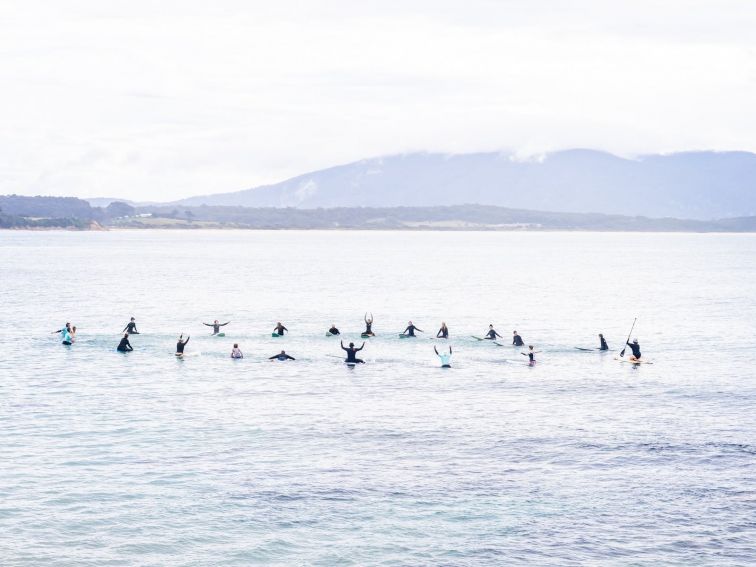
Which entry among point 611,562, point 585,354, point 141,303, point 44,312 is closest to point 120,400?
point 611,562

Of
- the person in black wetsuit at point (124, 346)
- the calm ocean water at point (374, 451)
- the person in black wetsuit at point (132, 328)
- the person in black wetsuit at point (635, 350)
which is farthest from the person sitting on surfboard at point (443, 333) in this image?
the person in black wetsuit at point (132, 328)

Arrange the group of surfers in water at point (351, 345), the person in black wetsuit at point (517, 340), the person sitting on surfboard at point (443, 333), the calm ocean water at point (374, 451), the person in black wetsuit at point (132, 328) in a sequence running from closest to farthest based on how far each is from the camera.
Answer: the calm ocean water at point (374, 451)
the group of surfers in water at point (351, 345)
the person in black wetsuit at point (517, 340)
the person in black wetsuit at point (132, 328)
the person sitting on surfboard at point (443, 333)

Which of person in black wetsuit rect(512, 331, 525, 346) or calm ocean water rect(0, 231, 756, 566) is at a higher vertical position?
person in black wetsuit rect(512, 331, 525, 346)

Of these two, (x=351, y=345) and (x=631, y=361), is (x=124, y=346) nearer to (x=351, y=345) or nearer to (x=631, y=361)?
(x=351, y=345)

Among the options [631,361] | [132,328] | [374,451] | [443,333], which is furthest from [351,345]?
[132,328]

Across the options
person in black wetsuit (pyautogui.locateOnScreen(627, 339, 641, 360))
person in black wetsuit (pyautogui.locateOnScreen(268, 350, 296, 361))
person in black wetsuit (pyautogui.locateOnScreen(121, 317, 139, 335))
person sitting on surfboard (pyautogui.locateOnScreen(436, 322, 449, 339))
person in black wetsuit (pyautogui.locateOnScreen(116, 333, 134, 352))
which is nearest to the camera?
person in black wetsuit (pyautogui.locateOnScreen(627, 339, 641, 360))

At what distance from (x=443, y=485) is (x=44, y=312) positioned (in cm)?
7542

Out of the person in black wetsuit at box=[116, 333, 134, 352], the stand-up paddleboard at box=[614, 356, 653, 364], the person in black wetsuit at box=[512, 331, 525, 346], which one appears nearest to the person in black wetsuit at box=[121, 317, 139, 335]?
the person in black wetsuit at box=[116, 333, 134, 352]

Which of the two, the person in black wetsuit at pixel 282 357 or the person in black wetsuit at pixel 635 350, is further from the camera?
the person in black wetsuit at pixel 282 357

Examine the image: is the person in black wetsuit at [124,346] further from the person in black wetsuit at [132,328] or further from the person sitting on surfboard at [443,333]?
the person sitting on surfboard at [443,333]

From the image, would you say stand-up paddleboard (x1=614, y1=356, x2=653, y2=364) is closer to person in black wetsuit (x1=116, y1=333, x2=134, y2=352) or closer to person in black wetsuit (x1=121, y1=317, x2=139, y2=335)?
person in black wetsuit (x1=116, y1=333, x2=134, y2=352)

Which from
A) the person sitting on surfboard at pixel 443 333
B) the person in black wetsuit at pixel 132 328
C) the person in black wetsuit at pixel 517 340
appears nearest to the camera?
the person in black wetsuit at pixel 517 340

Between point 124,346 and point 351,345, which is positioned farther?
point 124,346

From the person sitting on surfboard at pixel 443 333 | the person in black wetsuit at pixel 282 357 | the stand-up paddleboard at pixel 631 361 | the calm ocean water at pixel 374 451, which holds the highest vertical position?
the person sitting on surfboard at pixel 443 333
